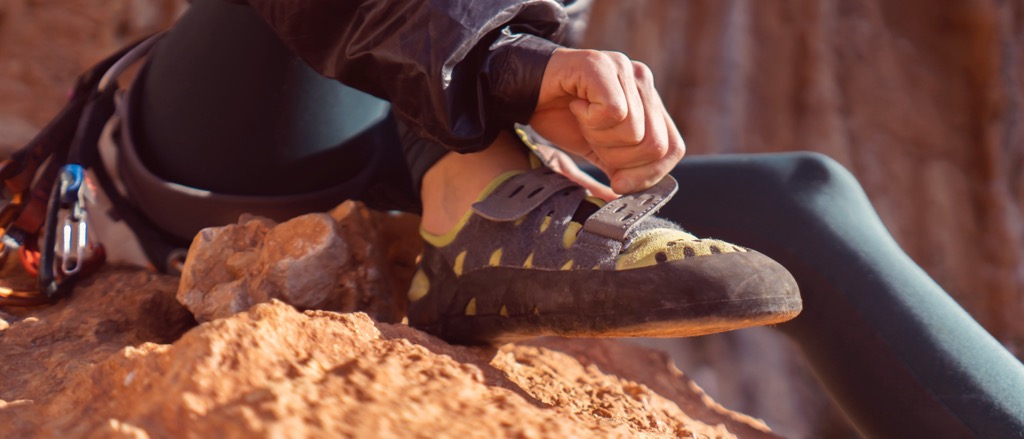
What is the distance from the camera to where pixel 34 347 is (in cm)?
64

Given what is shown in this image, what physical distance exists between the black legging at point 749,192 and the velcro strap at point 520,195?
10cm

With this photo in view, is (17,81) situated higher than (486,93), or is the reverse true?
(486,93)

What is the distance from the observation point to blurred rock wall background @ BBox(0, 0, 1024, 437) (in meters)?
2.53

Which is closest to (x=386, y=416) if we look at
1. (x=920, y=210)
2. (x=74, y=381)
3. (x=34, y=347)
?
(x=74, y=381)

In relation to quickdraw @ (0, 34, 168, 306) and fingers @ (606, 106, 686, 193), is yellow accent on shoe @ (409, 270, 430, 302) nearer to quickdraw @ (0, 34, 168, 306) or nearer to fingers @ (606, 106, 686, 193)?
fingers @ (606, 106, 686, 193)

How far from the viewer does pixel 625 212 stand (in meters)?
0.54

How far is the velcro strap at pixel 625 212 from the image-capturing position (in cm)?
53

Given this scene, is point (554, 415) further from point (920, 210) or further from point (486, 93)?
point (920, 210)

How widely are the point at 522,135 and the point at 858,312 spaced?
340mm

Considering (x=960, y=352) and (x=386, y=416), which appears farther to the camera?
(x=960, y=352)

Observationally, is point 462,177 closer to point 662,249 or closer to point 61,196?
point 662,249

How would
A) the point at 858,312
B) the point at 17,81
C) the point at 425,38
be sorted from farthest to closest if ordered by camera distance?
the point at 17,81 < the point at 858,312 < the point at 425,38

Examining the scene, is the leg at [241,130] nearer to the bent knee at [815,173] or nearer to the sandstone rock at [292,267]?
the sandstone rock at [292,267]

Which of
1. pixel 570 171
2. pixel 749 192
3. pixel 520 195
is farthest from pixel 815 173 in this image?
pixel 520 195
